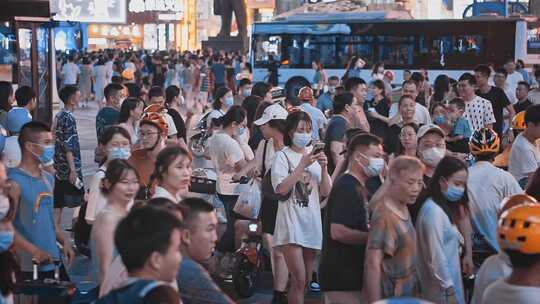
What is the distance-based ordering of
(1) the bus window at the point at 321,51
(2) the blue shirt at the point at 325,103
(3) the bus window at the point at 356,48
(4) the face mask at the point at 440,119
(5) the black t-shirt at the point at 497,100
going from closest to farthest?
(4) the face mask at the point at 440,119
(5) the black t-shirt at the point at 497,100
(2) the blue shirt at the point at 325,103
(3) the bus window at the point at 356,48
(1) the bus window at the point at 321,51

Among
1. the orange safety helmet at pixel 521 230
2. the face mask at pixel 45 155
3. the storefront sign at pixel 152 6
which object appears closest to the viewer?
the orange safety helmet at pixel 521 230

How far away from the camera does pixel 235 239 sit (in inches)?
422

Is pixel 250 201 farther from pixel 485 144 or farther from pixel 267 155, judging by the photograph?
Answer: pixel 485 144

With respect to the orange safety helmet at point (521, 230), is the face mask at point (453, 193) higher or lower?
lower

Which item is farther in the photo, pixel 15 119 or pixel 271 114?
pixel 15 119

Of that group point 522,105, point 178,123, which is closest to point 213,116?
point 178,123

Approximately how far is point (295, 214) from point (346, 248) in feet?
5.82

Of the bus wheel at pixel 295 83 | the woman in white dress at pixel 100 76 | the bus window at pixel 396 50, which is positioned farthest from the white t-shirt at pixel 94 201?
the bus wheel at pixel 295 83

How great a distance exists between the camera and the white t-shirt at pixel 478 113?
45.2 feet

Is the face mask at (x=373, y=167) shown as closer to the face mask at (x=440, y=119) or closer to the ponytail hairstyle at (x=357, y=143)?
the ponytail hairstyle at (x=357, y=143)

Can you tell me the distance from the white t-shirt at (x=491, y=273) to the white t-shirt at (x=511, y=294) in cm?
68

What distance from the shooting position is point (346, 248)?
22.9 ft

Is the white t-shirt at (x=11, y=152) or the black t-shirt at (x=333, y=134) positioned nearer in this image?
the white t-shirt at (x=11, y=152)

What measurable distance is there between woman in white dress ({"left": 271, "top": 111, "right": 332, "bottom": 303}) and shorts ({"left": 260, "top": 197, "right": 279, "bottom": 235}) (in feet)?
2.20
